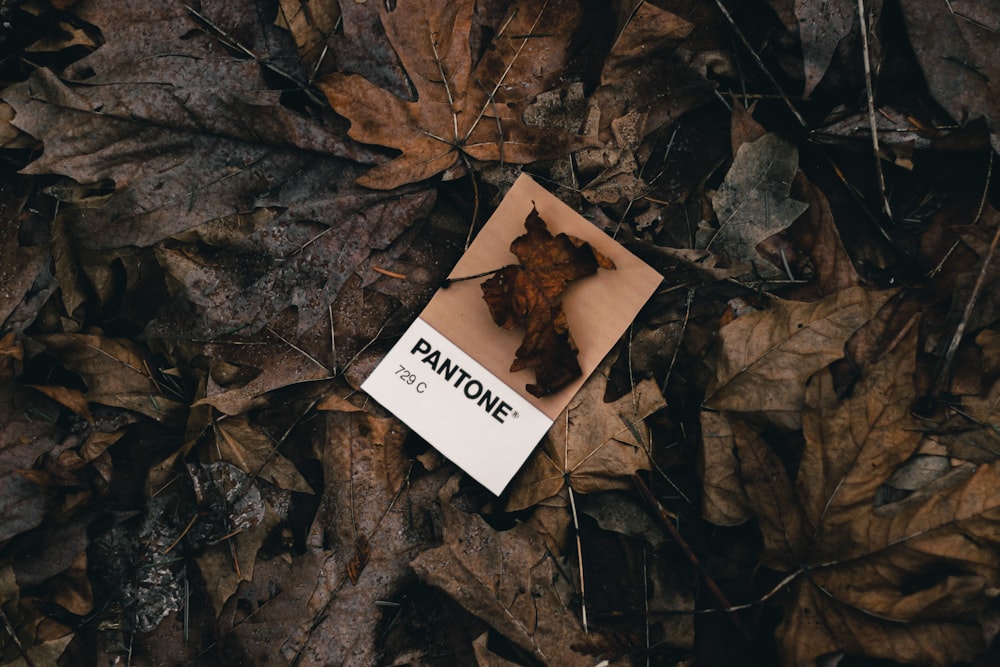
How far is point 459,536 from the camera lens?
160 cm

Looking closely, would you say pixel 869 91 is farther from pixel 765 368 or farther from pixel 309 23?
pixel 309 23

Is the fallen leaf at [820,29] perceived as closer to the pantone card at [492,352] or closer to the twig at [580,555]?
the pantone card at [492,352]

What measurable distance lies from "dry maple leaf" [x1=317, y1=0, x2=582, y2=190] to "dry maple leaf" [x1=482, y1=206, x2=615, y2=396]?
0.26 meters

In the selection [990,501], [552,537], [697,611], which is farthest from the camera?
[552,537]

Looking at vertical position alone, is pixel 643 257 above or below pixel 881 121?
below

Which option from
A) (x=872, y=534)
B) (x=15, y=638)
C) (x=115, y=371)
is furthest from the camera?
(x=115, y=371)

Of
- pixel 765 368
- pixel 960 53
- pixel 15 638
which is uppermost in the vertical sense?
→ pixel 960 53

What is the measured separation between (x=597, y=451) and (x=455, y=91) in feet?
Result: 3.52

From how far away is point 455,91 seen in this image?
1650 mm

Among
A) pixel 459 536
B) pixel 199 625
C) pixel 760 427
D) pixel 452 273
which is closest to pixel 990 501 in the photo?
pixel 760 427

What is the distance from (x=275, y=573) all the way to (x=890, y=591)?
1.57 metres

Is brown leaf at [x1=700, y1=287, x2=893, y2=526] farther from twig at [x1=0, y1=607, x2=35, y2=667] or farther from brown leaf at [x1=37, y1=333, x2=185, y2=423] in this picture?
twig at [x1=0, y1=607, x2=35, y2=667]

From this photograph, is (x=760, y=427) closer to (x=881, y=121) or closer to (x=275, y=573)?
(x=881, y=121)

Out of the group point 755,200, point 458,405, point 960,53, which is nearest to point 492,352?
point 458,405
